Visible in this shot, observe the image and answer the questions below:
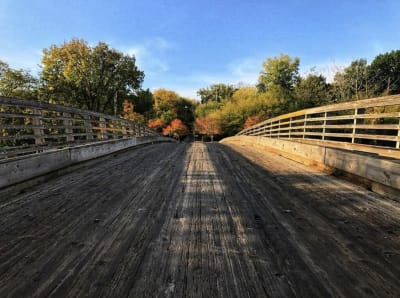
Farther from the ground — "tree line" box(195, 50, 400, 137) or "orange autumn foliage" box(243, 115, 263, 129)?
"tree line" box(195, 50, 400, 137)

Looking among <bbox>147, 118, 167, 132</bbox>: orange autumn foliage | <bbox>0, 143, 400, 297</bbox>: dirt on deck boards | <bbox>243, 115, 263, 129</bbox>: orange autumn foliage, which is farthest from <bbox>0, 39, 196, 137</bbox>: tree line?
<bbox>0, 143, 400, 297</bbox>: dirt on deck boards

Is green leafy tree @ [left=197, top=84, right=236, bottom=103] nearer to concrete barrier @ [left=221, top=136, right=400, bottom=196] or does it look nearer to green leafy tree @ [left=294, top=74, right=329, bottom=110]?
green leafy tree @ [left=294, top=74, right=329, bottom=110]

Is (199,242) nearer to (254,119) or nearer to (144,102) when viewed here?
(254,119)

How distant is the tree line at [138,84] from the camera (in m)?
21.1

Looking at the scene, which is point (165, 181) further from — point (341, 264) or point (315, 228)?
point (341, 264)

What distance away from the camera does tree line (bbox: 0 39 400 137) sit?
21094 millimetres

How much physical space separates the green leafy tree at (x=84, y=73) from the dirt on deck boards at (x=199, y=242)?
23468mm

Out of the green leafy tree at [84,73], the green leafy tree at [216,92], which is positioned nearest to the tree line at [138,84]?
the green leafy tree at [84,73]

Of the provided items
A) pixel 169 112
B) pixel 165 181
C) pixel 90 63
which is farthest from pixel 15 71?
pixel 169 112

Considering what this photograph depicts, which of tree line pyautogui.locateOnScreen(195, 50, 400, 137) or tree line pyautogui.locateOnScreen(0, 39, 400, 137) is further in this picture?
tree line pyautogui.locateOnScreen(195, 50, 400, 137)

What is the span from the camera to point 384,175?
2.84m

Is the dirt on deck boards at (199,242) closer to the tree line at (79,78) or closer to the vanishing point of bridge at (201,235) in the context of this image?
the vanishing point of bridge at (201,235)

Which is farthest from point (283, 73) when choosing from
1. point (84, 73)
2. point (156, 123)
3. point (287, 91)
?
point (84, 73)

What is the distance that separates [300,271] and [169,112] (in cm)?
5033
